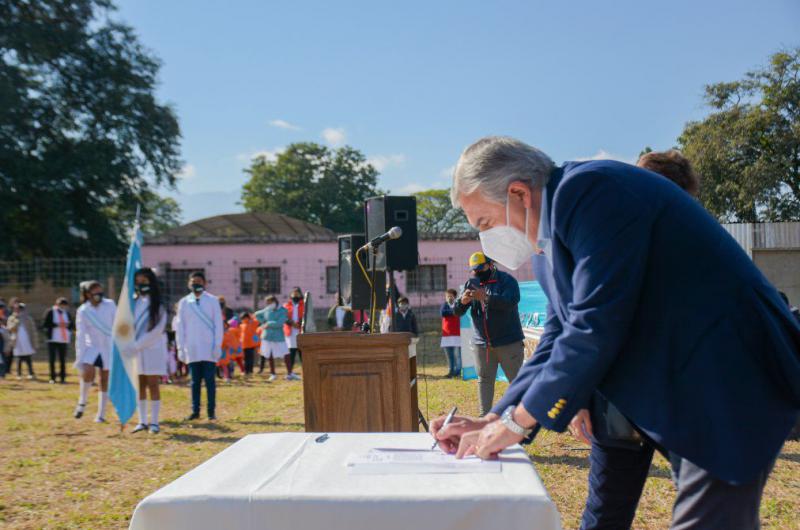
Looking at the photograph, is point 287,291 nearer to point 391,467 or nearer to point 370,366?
point 370,366

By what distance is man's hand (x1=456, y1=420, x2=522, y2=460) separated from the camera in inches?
71.1

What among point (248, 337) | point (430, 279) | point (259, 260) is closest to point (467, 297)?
point (248, 337)

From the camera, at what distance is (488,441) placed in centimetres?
182

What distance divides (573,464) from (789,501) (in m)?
1.73

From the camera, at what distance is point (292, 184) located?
182 feet

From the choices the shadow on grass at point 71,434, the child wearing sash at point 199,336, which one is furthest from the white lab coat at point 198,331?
the shadow on grass at point 71,434

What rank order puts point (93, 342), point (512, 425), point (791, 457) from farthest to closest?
point (93, 342), point (791, 457), point (512, 425)

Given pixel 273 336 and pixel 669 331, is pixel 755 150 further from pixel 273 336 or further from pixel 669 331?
pixel 669 331

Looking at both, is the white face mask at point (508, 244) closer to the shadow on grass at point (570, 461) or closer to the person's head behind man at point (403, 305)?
the shadow on grass at point (570, 461)

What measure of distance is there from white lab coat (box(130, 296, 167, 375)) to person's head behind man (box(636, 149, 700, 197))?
21.8 ft

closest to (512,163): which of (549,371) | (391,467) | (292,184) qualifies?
(549,371)

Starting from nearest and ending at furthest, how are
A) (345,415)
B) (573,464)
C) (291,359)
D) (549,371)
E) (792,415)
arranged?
(792,415)
(549,371)
(345,415)
(573,464)
(291,359)

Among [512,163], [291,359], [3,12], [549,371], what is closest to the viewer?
[549,371]

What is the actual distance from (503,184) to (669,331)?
0.60 meters
